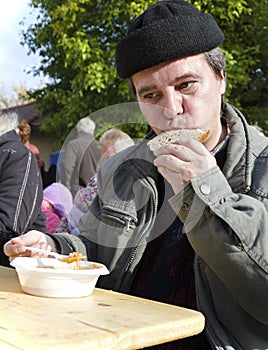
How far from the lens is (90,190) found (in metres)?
2.90

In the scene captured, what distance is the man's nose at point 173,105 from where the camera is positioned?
1.58 meters

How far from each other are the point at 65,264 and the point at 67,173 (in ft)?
1.73

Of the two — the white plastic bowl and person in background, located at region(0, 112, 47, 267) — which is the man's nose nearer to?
the white plastic bowl

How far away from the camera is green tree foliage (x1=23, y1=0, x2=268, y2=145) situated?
9.45 meters

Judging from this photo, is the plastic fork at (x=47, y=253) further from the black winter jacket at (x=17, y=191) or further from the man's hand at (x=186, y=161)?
the black winter jacket at (x=17, y=191)

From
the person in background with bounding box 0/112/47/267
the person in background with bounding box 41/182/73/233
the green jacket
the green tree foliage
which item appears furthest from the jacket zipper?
the green tree foliage

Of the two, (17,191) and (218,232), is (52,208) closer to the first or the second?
(17,191)

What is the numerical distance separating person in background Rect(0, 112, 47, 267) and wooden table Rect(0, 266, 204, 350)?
1391mm

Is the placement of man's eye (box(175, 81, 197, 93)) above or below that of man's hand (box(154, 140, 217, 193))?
above

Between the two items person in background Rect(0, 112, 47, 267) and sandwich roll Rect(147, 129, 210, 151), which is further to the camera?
person in background Rect(0, 112, 47, 267)

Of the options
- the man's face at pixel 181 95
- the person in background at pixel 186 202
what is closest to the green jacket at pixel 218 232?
the person in background at pixel 186 202

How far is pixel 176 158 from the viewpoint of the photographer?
1374mm

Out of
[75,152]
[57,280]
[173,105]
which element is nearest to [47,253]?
[57,280]

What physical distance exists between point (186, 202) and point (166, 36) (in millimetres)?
570
